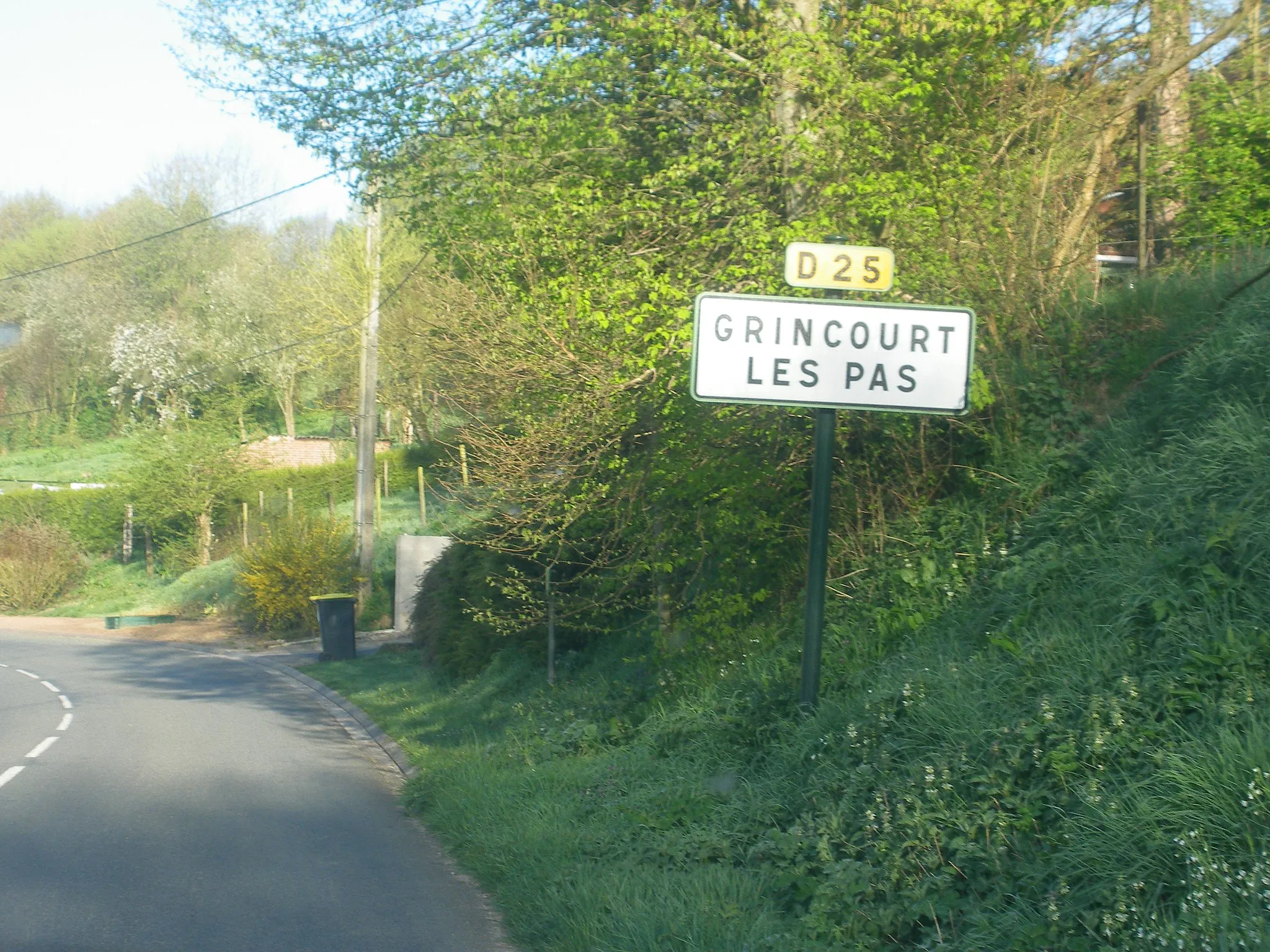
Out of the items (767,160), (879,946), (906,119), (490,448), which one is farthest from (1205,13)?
(879,946)

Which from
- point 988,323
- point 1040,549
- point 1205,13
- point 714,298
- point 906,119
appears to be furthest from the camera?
point 1205,13

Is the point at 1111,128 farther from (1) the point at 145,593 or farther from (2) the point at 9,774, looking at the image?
(1) the point at 145,593

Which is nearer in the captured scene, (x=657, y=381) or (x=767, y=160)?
(x=657, y=381)

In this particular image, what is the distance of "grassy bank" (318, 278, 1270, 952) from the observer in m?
4.20

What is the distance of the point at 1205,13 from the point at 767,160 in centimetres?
482

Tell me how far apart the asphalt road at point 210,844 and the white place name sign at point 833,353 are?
9.80ft

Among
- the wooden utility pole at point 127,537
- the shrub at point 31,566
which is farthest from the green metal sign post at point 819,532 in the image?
the wooden utility pole at point 127,537

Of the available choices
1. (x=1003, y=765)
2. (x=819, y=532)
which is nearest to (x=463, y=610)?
(x=819, y=532)

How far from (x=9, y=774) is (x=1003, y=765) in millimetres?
8832

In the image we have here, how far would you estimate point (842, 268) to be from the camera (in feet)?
19.8

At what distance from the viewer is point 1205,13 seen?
36.0 feet

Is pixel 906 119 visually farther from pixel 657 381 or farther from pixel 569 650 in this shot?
pixel 569 650

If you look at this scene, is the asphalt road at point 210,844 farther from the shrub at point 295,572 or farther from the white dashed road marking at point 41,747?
the shrub at point 295,572

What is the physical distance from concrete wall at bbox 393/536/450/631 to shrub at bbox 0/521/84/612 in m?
16.3
